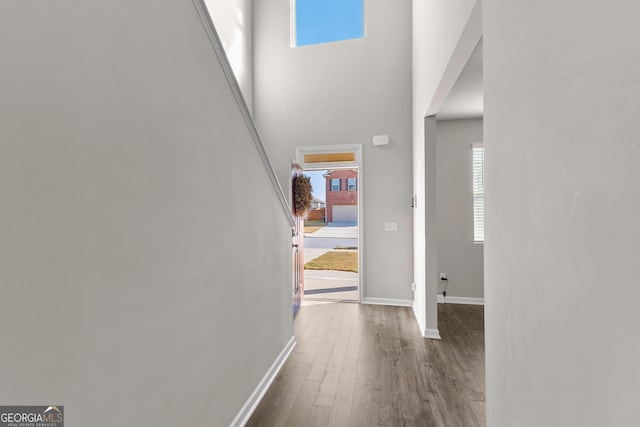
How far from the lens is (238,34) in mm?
4484

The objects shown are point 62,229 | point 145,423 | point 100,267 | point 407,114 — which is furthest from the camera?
point 407,114

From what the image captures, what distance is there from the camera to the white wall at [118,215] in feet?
2.22

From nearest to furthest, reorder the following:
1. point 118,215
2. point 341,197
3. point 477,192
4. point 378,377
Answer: point 118,215, point 378,377, point 477,192, point 341,197

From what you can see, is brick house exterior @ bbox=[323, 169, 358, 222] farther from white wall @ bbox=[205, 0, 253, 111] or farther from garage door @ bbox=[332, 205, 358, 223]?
white wall @ bbox=[205, 0, 253, 111]

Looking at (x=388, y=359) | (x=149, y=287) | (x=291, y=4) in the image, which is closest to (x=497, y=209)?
(x=149, y=287)

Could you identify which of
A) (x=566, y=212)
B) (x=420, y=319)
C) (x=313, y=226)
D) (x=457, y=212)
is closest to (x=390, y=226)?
(x=457, y=212)

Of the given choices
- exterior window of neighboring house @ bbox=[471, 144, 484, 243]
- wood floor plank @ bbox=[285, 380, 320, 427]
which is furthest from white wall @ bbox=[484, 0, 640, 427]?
exterior window of neighboring house @ bbox=[471, 144, 484, 243]

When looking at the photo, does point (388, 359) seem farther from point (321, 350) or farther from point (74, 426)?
point (74, 426)

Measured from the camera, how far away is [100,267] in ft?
2.83

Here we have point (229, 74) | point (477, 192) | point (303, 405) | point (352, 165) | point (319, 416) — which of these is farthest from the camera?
point (352, 165)

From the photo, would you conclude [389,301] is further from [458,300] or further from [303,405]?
[303,405]

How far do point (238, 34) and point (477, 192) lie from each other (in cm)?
413

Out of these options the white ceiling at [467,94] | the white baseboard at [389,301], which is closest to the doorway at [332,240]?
the white baseboard at [389,301]

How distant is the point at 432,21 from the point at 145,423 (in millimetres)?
3190
